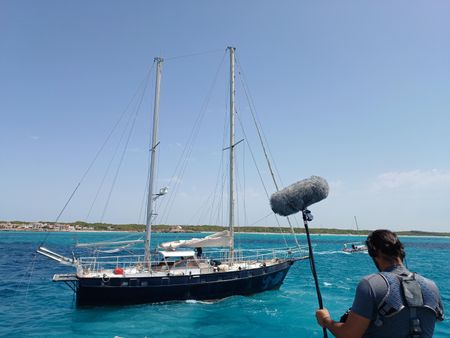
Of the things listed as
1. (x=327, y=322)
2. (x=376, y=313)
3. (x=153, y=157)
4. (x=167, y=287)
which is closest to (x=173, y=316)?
(x=167, y=287)

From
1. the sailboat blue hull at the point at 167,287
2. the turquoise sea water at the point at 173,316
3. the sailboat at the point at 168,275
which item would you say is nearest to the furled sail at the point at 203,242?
the sailboat at the point at 168,275

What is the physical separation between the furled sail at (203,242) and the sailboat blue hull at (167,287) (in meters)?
3.03

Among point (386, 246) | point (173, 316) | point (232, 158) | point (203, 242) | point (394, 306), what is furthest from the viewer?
point (232, 158)

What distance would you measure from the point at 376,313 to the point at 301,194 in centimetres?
250

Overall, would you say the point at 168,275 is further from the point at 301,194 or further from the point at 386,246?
the point at 386,246

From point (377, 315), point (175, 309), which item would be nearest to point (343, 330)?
point (377, 315)

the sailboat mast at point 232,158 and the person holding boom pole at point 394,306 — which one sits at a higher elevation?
the sailboat mast at point 232,158

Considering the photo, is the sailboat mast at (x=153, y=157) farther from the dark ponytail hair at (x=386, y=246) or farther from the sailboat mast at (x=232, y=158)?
the dark ponytail hair at (x=386, y=246)

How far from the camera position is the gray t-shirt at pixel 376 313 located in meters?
3.21

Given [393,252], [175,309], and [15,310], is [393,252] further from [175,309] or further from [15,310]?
[15,310]

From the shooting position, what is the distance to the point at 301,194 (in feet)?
18.1

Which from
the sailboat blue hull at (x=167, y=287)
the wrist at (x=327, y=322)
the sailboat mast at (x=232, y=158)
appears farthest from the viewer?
the sailboat mast at (x=232, y=158)

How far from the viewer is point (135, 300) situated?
70.8 feet

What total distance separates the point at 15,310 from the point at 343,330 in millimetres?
24838
